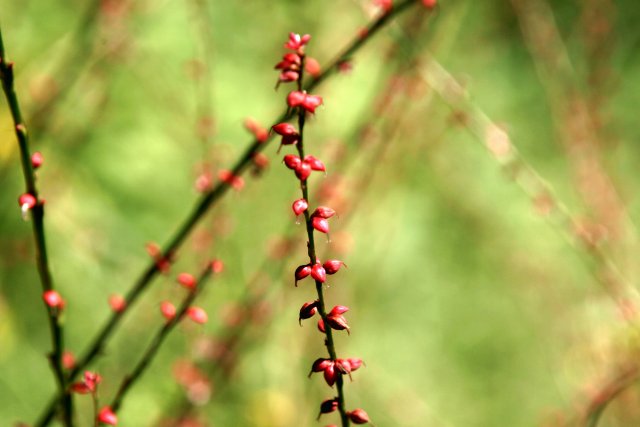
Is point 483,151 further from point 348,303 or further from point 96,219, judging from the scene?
point 96,219

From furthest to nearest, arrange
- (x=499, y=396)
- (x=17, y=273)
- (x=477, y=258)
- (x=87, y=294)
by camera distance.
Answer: (x=477, y=258), (x=499, y=396), (x=87, y=294), (x=17, y=273)

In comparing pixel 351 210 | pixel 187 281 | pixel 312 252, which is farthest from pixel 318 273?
pixel 351 210

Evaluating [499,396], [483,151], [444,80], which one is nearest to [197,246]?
[444,80]

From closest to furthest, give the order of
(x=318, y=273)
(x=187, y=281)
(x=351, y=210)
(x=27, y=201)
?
(x=318, y=273)
(x=27, y=201)
(x=187, y=281)
(x=351, y=210)

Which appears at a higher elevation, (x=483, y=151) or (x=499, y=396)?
(x=483, y=151)

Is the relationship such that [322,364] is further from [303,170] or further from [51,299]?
[51,299]

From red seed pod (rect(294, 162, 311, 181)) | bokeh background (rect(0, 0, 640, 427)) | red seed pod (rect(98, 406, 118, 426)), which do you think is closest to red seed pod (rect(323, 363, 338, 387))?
red seed pod (rect(294, 162, 311, 181))
